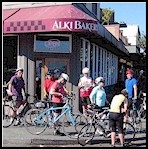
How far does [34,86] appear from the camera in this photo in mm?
14414

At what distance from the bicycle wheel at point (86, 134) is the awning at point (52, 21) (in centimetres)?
408

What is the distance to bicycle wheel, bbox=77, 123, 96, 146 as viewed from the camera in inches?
368

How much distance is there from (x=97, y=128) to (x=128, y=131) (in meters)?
0.89

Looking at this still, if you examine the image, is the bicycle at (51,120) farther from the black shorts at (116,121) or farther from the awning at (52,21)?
the awning at (52,21)

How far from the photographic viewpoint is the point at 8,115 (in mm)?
11352

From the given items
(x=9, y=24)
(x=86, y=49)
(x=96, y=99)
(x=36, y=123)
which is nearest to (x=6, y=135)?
(x=36, y=123)

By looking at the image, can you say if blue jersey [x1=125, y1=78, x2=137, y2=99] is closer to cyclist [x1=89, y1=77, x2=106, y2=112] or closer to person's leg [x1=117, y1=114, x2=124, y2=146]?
cyclist [x1=89, y1=77, x2=106, y2=112]

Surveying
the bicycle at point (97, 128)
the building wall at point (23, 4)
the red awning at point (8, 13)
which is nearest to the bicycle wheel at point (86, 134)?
the bicycle at point (97, 128)

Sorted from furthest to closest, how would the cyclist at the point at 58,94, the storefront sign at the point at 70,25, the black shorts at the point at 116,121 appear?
the storefront sign at the point at 70,25 → the cyclist at the point at 58,94 → the black shorts at the point at 116,121

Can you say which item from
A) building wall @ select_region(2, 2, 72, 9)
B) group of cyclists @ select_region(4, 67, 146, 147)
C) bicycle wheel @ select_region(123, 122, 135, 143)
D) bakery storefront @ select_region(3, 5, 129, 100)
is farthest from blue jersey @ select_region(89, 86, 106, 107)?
building wall @ select_region(2, 2, 72, 9)

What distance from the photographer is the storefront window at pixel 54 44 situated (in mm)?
13984

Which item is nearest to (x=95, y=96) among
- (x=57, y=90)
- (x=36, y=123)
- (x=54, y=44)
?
(x=57, y=90)

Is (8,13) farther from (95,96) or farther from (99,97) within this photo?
(99,97)

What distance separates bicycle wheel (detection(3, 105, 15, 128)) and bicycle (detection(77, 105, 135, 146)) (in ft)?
8.62
